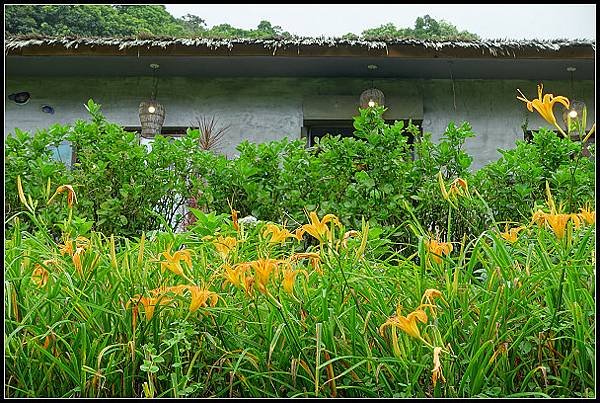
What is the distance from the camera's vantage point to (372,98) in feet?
23.7

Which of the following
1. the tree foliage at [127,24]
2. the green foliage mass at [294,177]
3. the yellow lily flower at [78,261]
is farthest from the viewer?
the tree foliage at [127,24]

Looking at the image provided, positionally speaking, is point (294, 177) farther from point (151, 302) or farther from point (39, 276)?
point (151, 302)

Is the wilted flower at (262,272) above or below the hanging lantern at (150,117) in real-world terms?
below

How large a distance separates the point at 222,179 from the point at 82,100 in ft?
15.2

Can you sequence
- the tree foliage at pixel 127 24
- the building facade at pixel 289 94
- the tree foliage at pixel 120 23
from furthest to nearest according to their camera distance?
the tree foliage at pixel 127 24 < the tree foliage at pixel 120 23 < the building facade at pixel 289 94

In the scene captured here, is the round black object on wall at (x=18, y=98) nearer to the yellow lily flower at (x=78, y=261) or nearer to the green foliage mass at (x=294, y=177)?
the green foliage mass at (x=294, y=177)

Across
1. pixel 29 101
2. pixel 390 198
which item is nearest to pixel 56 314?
pixel 390 198

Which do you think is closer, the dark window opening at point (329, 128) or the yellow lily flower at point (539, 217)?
the yellow lily flower at point (539, 217)

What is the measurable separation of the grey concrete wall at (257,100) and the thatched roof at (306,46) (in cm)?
98

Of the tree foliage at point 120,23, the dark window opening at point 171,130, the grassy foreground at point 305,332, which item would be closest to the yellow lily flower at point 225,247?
the grassy foreground at point 305,332

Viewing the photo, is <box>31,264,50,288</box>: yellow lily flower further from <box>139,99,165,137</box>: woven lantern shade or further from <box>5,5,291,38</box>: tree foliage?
<box>5,5,291,38</box>: tree foliage

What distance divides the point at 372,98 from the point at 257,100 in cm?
136

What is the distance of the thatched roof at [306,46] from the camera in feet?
21.6

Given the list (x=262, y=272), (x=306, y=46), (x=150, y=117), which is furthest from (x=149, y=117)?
(x=262, y=272)
